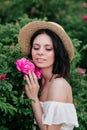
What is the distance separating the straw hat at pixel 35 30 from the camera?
150 inches

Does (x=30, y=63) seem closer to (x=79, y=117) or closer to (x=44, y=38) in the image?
(x=44, y=38)

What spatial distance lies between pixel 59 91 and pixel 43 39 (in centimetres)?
51

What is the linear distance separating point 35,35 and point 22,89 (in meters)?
0.53

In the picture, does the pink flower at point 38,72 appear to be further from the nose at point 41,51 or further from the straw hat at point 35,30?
the straw hat at point 35,30

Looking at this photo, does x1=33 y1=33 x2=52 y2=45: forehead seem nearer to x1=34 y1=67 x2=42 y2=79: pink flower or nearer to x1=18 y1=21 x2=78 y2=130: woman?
x1=18 y1=21 x2=78 y2=130: woman

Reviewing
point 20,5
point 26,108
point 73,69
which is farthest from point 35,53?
point 20,5

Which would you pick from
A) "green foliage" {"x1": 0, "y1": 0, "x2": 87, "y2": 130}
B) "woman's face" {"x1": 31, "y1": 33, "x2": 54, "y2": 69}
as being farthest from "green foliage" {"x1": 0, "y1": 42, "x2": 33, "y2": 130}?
"woman's face" {"x1": 31, "y1": 33, "x2": 54, "y2": 69}

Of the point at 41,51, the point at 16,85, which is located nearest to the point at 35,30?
the point at 41,51

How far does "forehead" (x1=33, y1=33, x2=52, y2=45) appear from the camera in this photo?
3.79 metres

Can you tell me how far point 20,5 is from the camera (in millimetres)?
8562

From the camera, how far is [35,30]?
394 cm

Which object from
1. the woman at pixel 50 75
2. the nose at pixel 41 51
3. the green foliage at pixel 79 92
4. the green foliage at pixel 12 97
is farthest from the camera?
the green foliage at pixel 79 92

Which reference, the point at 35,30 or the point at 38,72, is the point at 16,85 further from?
the point at 35,30

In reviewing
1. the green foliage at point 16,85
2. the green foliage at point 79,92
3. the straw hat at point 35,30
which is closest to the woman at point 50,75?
the straw hat at point 35,30
